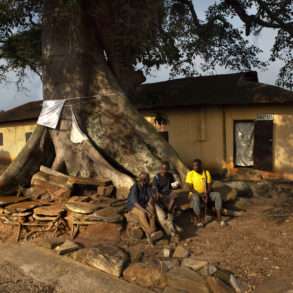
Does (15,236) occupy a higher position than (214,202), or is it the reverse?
(214,202)

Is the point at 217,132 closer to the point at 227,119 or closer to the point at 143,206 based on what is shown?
the point at 227,119

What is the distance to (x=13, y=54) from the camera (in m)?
11.4

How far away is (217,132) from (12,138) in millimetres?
12289

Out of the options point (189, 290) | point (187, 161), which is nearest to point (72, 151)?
point (189, 290)

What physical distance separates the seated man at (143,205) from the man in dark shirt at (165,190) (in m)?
0.20

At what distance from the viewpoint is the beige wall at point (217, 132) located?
42.7 ft

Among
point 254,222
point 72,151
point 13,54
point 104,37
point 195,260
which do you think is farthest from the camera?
point 13,54

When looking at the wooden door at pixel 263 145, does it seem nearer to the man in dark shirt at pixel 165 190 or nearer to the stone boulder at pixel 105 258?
the man in dark shirt at pixel 165 190

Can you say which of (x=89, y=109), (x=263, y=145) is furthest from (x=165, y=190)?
(x=263, y=145)

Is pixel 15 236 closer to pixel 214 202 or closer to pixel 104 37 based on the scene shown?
pixel 214 202

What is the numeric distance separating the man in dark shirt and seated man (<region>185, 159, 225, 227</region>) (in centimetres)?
39

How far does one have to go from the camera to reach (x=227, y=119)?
14.1 metres

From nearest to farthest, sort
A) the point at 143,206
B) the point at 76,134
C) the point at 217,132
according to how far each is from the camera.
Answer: the point at 143,206
the point at 76,134
the point at 217,132

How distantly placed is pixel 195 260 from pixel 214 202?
2.09 m
